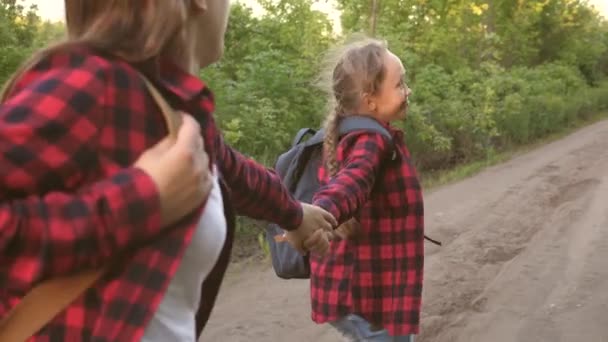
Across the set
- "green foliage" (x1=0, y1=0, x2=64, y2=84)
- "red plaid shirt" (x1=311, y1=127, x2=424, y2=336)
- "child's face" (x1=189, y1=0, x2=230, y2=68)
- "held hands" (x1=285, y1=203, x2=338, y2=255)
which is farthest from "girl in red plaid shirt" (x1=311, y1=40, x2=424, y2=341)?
"green foliage" (x1=0, y1=0, x2=64, y2=84)

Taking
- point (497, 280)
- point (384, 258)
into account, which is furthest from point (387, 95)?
point (497, 280)

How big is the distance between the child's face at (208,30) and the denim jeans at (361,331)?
1.73 meters

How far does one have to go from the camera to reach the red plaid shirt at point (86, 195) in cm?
117

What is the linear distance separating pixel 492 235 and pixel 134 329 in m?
7.21

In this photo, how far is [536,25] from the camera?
2384 centimetres

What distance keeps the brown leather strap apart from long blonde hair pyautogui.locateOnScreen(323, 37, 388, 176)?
1.90 meters

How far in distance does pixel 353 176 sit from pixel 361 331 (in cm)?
69

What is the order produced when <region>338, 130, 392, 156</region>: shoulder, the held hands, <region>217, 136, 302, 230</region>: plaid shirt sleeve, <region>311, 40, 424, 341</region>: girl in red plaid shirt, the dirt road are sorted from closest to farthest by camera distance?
1. <region>217, 136, 302, 230</region>: plaid shirt sleeve
2. the held hands
3. <region>338, 130, 392, 156</region>: shoulder
4. <region>311, 40, 424, 341</region>: girl in red plaid shirt
5. the dirt road

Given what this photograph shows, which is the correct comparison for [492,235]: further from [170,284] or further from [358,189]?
[170,284]

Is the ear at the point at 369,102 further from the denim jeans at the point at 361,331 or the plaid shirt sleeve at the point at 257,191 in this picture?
the plaid shirt sleeve at the point at 257,191

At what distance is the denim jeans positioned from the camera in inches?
121

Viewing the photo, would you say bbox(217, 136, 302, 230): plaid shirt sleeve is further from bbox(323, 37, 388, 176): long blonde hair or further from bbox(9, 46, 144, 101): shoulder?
bbox(323, 37, 388, 176): long blonde hair

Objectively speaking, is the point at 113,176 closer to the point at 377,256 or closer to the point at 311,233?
the point at 311,233

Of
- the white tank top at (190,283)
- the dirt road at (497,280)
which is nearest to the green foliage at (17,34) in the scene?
the dirt road at (497,280)
